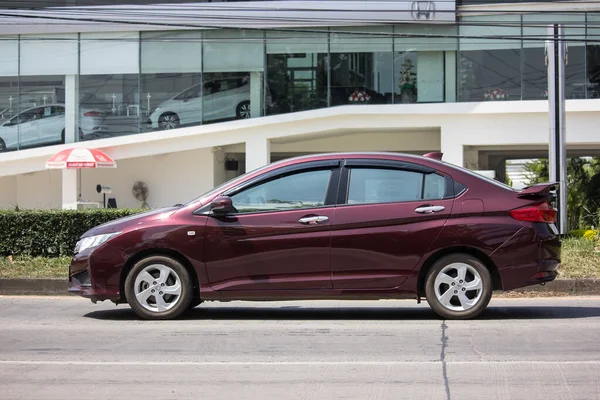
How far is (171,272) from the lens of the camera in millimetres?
8859

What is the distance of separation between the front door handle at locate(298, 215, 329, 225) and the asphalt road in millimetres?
1056

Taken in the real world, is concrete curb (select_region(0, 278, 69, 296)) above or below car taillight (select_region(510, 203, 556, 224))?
below

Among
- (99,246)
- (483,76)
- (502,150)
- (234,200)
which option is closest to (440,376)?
(234,200)

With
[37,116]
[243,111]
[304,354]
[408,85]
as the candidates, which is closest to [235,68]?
[243,111]

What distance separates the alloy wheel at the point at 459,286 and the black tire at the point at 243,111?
17.5m

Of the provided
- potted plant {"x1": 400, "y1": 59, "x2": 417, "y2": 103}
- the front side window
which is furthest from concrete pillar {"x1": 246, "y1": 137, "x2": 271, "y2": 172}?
the front side window

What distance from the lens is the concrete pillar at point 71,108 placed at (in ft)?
85.5

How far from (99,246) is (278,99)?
664 inches

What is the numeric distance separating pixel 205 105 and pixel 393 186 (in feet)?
57.4

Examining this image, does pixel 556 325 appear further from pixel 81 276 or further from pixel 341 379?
pixel 81 276

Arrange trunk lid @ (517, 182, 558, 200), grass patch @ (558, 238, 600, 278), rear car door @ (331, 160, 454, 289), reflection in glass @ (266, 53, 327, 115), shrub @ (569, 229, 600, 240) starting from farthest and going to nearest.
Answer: reflection in glass @ (266, 53, 327, 115)
shrub @ (569, 229, 600, 240)
grass patch @ (558, 238, 600, 278)
trunk lid @ (517, 182, 558, 200)
rear car door @ (331, 160, 454, 289)

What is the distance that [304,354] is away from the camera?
23.5 feet

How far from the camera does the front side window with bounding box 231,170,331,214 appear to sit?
8.86 m

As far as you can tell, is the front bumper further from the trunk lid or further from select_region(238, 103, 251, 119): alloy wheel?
select_region(238, 103, 251, 119): alloy wheel
